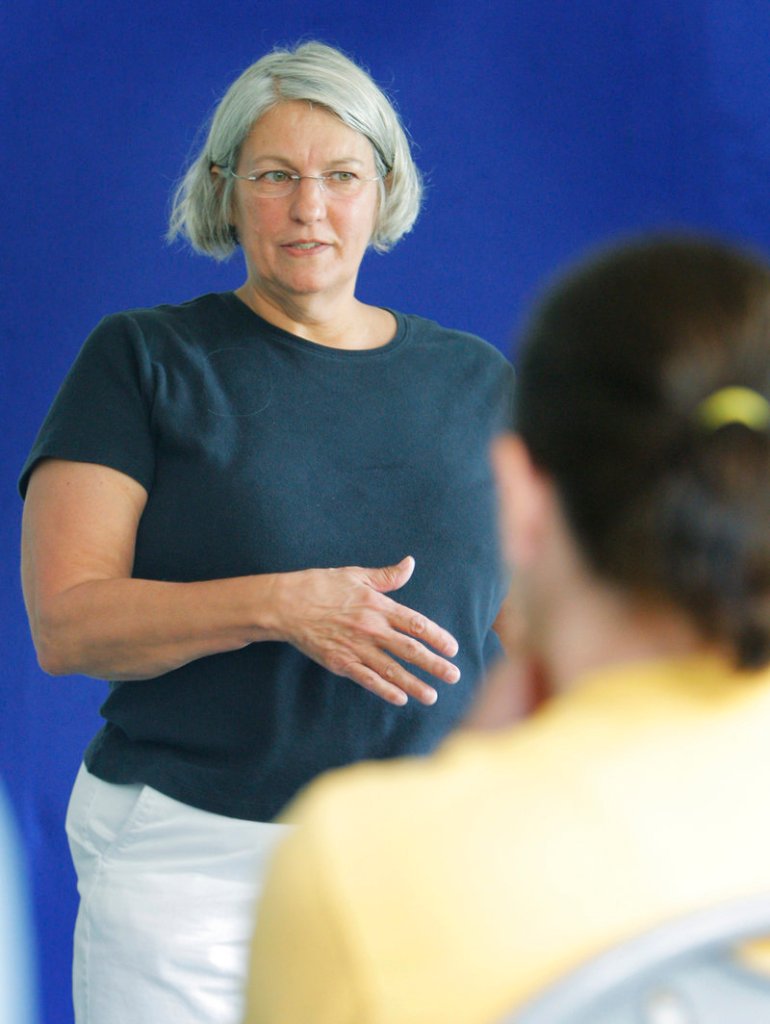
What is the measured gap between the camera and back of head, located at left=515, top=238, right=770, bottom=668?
2.24ft

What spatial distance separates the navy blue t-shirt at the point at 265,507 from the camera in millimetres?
1605

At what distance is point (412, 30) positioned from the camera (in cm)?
249

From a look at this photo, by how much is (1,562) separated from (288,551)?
0.98 m

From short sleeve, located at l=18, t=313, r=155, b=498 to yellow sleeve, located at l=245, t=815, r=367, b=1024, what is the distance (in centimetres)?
99

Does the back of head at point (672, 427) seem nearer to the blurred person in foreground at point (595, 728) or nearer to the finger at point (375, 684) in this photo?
the blurred person in foreground at point (595, 728)

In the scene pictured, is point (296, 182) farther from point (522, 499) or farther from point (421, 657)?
point (522, 499)

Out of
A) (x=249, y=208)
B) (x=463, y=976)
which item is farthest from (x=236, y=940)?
(x=463, y=976)

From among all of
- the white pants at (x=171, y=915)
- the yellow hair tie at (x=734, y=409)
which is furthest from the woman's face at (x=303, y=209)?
the yellow hair tie at (x=734, y=409)

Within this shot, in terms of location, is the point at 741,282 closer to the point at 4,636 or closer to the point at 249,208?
the point at 249,208

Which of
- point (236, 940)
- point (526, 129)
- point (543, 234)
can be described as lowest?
point (236, 940)

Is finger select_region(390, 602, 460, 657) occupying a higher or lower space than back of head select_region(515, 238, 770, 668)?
lower

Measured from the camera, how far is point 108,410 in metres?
1.61

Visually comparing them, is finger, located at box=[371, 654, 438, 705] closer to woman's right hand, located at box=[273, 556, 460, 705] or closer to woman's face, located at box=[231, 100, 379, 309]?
woman's right hand, located at box=[273, 556, 460, 705]

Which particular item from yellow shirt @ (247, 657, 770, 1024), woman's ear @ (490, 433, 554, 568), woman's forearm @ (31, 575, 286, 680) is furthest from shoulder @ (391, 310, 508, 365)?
yellow shirt @ (247, 657, 770, 1024)
